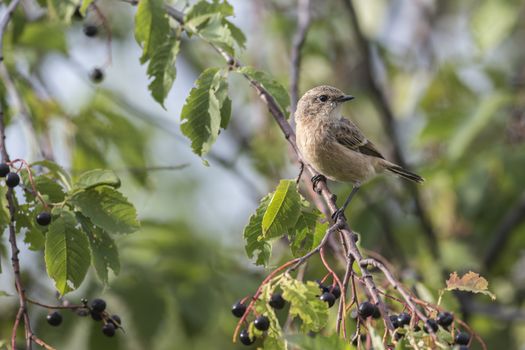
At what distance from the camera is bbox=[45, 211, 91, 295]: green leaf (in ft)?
11.4

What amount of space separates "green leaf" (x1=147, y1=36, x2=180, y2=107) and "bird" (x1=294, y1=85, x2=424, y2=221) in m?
2.10

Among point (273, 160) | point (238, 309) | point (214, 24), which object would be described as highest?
point (214, 24)

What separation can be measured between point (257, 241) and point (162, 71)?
1.08 meters

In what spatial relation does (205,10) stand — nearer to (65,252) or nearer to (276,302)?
(65,252)

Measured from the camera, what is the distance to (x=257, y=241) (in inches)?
140

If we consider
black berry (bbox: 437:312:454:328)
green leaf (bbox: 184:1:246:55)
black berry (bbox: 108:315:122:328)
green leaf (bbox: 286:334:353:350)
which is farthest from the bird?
green leaf (bbox: 286:334:353:350)

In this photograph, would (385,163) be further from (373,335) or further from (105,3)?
(105,3)

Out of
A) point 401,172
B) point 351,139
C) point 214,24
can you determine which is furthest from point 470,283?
point 401,172

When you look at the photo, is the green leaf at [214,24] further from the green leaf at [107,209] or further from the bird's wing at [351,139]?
the bird's wing at [351,139]

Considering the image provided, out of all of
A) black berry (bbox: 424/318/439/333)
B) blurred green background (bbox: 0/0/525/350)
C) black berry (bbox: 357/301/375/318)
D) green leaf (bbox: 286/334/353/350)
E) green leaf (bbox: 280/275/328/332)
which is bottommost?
blurred green background (bbox: 0/0/525/350)

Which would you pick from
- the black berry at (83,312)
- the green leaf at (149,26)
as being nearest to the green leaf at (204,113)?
the green leaf at (149,26)

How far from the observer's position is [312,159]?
237 inches

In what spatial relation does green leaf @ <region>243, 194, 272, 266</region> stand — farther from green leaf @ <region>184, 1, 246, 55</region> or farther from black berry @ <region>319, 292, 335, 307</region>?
green leaf @ <region>184, 1, 246, 55</region>

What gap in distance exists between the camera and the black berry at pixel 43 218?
3.54 m
